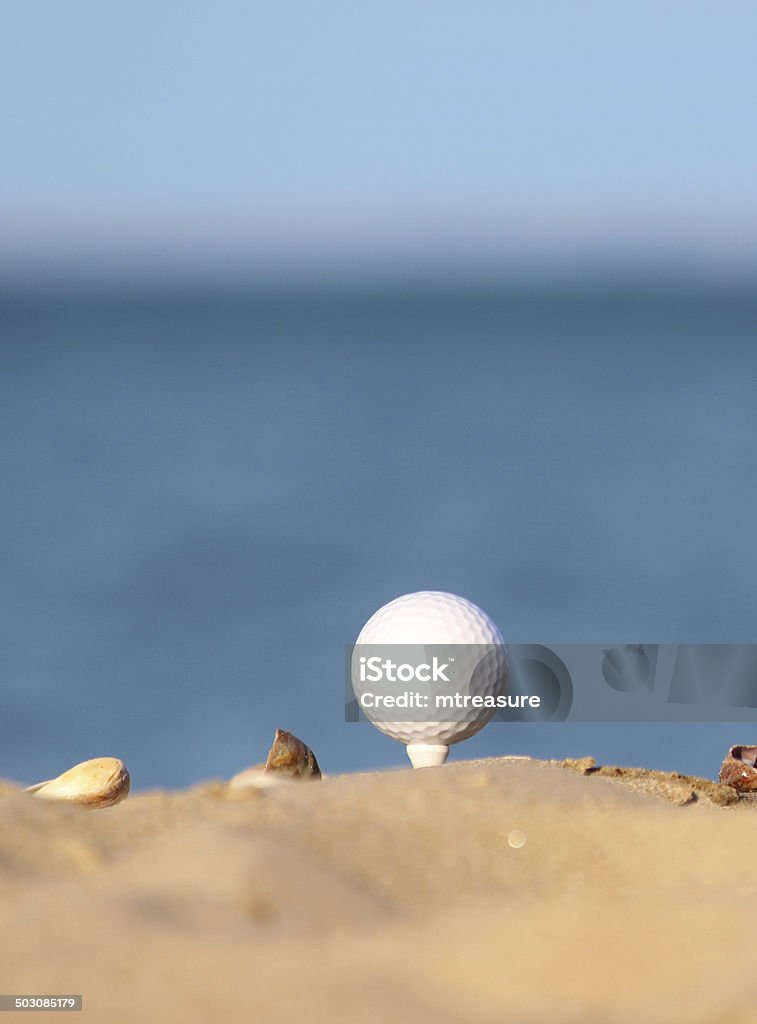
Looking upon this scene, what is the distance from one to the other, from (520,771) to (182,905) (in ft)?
4.47

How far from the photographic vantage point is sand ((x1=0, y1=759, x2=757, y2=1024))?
168 centimetres

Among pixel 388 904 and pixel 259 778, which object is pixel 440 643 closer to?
pixel 259 778

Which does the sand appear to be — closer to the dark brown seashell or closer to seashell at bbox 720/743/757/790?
the dark brown seashell

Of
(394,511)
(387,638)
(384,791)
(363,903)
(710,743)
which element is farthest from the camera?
(394,511)

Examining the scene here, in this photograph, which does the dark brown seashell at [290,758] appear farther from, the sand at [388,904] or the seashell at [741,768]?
the seashell at [741,768]

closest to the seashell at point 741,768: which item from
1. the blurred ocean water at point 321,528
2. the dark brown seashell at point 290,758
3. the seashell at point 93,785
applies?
the dark brown seashell at point 290,758

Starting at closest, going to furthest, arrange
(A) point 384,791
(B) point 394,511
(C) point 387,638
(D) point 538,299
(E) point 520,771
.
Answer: (A) point 384,791
(E) point 520,771
(C) point 387,638
(B) point 394,511
(D) point 538,299

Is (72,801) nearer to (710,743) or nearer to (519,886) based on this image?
(519,886)

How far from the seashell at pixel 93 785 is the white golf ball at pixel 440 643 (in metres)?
0.73

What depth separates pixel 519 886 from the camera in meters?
2.44

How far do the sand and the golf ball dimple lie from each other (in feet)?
Result: 2.06

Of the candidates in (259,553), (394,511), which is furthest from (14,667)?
(394,511)

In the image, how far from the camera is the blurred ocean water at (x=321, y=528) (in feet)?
50.6

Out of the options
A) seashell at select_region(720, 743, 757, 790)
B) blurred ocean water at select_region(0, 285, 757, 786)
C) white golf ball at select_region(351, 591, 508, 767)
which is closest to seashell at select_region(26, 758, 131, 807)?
white golf ball at select_region(351, 591, 508, 767)
